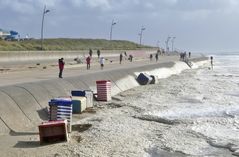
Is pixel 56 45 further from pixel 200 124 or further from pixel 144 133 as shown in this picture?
pixel 144 133

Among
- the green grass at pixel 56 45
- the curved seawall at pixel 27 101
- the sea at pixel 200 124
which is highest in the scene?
the green grass at pixel 56 45

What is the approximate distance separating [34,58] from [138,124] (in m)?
42.0

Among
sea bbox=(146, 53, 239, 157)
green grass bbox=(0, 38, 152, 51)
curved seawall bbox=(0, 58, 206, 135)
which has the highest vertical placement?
green grass bbox=(0, 38, 152, 51)

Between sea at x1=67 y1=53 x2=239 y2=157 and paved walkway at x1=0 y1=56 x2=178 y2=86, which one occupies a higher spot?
paved walkway at x1=0 y1=56 x2=178 y2=86

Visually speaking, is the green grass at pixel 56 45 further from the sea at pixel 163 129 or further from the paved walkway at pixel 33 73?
the sea at pixel 163 129

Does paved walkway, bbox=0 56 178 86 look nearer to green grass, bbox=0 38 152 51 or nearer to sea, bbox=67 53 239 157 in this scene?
sea, bbox=67 53 239 157

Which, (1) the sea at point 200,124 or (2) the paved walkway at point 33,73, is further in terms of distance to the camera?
(2) the paved walkway at point 33,73

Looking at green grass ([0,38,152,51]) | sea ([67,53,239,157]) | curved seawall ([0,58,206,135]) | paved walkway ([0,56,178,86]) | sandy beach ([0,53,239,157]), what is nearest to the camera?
sandy beach ([0,53,239,157])

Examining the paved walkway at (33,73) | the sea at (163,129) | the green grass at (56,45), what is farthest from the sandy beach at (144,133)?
the green grass at (56,45)

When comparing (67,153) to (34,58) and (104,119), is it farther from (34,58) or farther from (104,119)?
(34,58)

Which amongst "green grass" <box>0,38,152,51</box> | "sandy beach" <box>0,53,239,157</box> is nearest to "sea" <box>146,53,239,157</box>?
"sandy beach" <box>0,53,239,157</box>

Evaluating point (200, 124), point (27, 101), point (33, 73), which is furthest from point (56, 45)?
point (200, 124)

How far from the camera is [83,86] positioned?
2606 centimetres

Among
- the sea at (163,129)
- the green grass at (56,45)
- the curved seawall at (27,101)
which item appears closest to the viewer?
the sea at (163,129)
